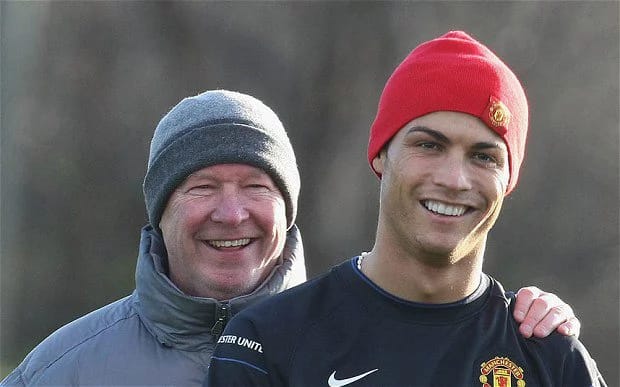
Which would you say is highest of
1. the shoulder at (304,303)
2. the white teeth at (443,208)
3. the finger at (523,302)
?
the white teeth at (443,208)

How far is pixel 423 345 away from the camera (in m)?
3.12

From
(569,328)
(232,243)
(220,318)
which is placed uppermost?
(232,243)

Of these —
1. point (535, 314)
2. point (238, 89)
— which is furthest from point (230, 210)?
point (238, 89)

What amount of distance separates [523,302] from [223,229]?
968 mm

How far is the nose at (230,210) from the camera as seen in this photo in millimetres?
3656

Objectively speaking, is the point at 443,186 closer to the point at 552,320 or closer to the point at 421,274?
the point at 421,274

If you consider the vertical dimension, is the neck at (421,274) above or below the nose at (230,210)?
below

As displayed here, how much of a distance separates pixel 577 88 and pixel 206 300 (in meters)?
8.81

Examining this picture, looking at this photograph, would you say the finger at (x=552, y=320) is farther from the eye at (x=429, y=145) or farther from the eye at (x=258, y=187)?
the eye at (x=258, y=187)

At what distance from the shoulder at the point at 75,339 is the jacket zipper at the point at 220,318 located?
0.94 ft

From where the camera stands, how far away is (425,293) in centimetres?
320

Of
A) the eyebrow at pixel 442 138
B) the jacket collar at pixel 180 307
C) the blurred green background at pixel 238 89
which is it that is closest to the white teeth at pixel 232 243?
the jacket collar at pixel 180 307

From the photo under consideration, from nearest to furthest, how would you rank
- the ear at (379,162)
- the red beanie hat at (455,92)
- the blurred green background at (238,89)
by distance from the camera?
the red beanie hat at (455,92), the ear at (379,162), the blurred green background at (238,89)

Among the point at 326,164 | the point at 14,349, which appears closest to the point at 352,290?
the point at 14,349
